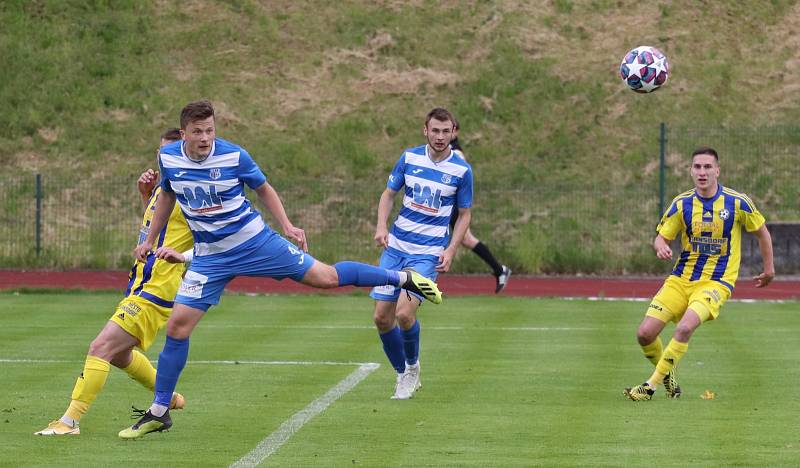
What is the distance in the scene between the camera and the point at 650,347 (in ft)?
36.6

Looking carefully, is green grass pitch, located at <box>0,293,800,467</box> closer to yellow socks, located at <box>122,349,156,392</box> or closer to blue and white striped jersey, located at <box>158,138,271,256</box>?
yellow socks, located at <box>122,349,156,392</box>

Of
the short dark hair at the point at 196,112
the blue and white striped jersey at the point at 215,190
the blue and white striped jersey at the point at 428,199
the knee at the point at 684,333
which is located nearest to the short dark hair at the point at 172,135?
the blue and white striped jersey at the point at 215,190

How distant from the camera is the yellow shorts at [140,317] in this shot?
9125 millimetres

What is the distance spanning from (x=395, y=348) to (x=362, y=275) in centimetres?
168

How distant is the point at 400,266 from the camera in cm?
1083

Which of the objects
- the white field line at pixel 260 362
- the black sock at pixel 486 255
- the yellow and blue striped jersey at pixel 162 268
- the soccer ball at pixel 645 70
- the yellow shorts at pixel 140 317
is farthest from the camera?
the black sock at pixel 486 255

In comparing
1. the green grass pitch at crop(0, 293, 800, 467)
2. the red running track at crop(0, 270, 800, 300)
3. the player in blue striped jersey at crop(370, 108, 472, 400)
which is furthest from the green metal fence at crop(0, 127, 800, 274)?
the player in blue striped jersey at crop(370, 108, 472, 400)

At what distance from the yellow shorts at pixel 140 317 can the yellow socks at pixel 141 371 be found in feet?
1.04

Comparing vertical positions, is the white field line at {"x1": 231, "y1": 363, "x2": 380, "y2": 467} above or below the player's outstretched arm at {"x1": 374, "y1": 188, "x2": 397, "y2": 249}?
below

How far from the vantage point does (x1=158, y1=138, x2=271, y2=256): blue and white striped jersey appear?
28.1ft

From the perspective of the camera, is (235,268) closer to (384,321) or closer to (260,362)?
(384,321)

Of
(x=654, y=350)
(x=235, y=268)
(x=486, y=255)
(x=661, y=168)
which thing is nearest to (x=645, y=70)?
(x=486, y=255)

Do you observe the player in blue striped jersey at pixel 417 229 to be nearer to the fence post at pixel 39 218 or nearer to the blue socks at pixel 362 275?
the blue socks at pixel 362 275

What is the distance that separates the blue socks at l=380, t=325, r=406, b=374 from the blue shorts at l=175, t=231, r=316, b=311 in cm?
202
